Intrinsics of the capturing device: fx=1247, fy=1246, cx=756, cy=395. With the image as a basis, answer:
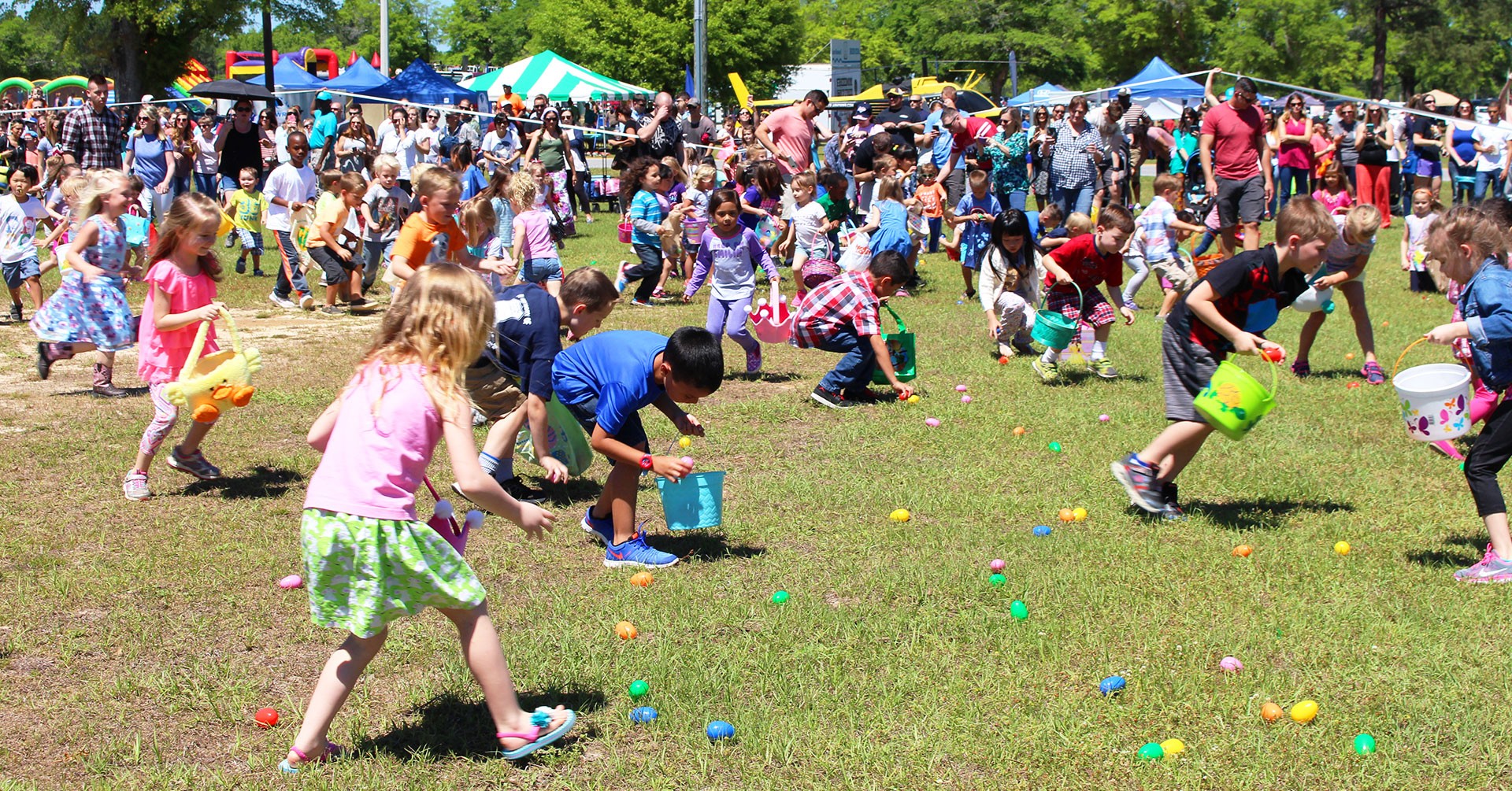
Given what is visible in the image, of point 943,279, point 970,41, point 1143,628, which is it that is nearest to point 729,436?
point 1143,628

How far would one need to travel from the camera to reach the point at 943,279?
15.2m

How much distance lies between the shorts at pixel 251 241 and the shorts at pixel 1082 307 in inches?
400

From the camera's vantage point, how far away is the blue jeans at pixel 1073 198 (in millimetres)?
15742

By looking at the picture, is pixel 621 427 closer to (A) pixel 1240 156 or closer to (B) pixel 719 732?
(B) pixel 719 732

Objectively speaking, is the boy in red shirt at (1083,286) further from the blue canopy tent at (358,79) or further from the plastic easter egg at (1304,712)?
the blue canopy tent at (358,79)

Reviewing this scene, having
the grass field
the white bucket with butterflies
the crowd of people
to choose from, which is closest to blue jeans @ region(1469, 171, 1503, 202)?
the crowd of people

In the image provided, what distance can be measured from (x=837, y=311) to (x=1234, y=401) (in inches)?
147

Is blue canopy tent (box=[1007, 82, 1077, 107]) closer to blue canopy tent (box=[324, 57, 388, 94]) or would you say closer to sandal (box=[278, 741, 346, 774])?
blue canopy tent (box=[324, 57, 388, 94])

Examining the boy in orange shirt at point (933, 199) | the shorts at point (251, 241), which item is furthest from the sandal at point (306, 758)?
the boy in orange shirt at point (933, 199)

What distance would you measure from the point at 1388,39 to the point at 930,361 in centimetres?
6996

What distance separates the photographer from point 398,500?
3531 millimetres

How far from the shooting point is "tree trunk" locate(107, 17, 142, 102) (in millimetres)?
40625

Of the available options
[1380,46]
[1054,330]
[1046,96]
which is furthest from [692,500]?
[1380,46]

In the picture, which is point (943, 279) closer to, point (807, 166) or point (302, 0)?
point (807, 166)
